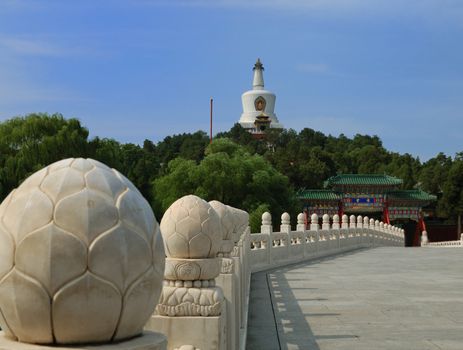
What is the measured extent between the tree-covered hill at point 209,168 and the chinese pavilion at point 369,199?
8.83ft

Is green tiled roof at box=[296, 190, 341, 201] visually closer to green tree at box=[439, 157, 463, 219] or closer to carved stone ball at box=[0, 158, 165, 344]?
green tree at box=[439, 157, 463, 219]

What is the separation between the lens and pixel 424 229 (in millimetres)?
46844

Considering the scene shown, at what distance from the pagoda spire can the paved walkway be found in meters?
76.4

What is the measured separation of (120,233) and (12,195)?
389mm

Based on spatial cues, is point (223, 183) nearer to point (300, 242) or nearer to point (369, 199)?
point (300, 242)

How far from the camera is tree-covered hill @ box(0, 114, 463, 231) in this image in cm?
2775

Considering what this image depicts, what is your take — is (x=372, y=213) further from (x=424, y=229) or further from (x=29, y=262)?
(x=29, y=262)

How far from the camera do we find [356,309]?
916cm

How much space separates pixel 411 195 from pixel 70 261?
4787cm

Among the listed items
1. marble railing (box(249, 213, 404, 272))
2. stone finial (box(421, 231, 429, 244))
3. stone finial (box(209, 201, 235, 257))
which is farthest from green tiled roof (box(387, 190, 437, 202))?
stone finial (box(209, 201, 235, 257))

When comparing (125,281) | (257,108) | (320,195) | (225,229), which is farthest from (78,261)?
(257,108)

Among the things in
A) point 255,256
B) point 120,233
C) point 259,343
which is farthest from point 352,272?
point 120,233

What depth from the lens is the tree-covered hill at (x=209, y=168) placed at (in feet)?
91.0

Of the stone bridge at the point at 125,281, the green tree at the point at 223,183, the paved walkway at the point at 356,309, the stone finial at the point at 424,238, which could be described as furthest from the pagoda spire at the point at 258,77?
the stone bridge at the point at 125,281
